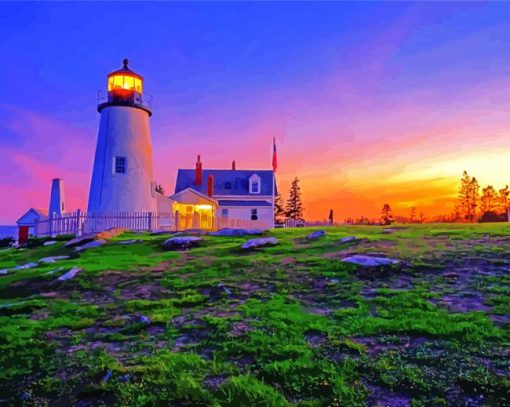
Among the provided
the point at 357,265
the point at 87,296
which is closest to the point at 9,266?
the point at 87,296

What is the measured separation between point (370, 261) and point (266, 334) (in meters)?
5.30

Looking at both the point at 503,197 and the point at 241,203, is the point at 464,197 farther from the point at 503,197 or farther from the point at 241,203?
the point at 241,203

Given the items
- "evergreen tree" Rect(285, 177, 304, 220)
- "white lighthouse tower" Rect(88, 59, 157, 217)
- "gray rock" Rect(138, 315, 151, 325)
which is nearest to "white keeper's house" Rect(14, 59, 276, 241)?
"white lighthouse tower" Rect(88, 59, 157, 217)

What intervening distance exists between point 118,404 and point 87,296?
5.61 metres

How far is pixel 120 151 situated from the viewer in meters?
28.3

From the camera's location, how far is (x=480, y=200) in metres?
74.9

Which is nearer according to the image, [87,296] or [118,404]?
[118,404]

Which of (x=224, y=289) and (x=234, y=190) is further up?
(x=234, y=190)

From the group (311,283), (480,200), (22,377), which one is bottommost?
(22,377)

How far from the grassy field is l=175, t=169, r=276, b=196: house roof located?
113 feet

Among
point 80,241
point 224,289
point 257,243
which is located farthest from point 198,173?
point 224,289

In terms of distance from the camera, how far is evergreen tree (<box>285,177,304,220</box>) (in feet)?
274

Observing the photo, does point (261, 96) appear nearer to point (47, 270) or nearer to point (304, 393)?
point (47, 270)

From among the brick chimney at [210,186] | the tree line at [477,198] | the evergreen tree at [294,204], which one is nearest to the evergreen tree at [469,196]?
the tree line at [477,198]
